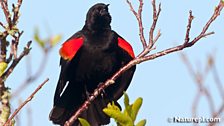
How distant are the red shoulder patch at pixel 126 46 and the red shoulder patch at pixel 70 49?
14.8 inches

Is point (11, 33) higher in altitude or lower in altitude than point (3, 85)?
higher

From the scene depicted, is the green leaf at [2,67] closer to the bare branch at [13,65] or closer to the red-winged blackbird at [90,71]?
the bare branch at [13,65]

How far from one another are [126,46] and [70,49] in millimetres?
512

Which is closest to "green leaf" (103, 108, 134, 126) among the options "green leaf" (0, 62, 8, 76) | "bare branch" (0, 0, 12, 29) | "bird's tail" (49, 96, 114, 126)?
"green leaf" (0, 62, 8, 76)

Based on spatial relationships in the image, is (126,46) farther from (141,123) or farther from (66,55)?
(141,123)

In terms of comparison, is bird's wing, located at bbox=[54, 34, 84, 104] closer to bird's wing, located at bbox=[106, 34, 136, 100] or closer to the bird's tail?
the bird's tail

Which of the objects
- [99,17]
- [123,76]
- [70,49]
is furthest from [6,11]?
[99,17]

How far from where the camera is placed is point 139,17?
296 centimetres

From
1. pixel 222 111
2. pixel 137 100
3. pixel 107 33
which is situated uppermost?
pixel 107 33

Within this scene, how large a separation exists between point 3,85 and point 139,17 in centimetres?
89

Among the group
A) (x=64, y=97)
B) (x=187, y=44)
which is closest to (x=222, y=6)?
(x=187, y=44)

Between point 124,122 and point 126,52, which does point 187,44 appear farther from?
point 126,52

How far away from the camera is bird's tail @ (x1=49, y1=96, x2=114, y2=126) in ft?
14.0

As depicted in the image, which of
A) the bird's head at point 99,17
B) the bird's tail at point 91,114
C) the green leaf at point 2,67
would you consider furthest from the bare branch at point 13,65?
the bird's head at point 99,17
